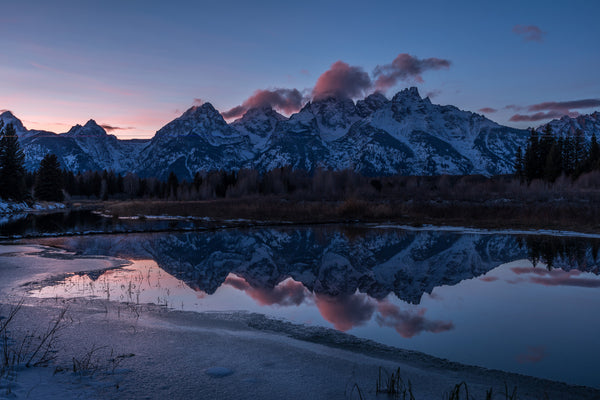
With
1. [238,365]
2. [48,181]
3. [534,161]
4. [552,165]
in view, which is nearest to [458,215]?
[238,365]

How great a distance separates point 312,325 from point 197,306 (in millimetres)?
3898

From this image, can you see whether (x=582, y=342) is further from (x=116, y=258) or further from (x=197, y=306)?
(x=116, y=258)

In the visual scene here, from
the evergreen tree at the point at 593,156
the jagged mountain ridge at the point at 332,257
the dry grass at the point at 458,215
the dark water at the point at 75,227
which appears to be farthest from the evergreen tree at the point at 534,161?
the dark water at the point at 75,227

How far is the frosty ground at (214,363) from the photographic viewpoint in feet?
21.1

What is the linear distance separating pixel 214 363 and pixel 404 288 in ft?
32.6

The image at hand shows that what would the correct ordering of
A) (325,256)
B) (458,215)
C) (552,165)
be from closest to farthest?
1. (325,256)
2. (458,215)
3. (552,165)

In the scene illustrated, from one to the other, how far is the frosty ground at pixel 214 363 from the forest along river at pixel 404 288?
1.03 m

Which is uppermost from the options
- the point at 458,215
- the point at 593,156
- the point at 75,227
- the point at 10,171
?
the point at 593,156

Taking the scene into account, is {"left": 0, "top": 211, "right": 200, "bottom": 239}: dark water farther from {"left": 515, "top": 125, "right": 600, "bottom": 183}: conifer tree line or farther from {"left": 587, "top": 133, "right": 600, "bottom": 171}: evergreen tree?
{"left": 587, "top": 133, "right": 600, "bottom": 171}: evergreen tree

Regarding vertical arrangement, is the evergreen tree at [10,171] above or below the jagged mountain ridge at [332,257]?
above

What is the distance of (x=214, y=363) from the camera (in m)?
7.66

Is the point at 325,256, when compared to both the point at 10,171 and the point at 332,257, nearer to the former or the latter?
the point at 332,257

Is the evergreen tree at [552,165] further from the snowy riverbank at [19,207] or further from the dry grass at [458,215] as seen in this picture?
the snowy riverbank at [19,207]

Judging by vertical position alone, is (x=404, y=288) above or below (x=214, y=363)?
below
